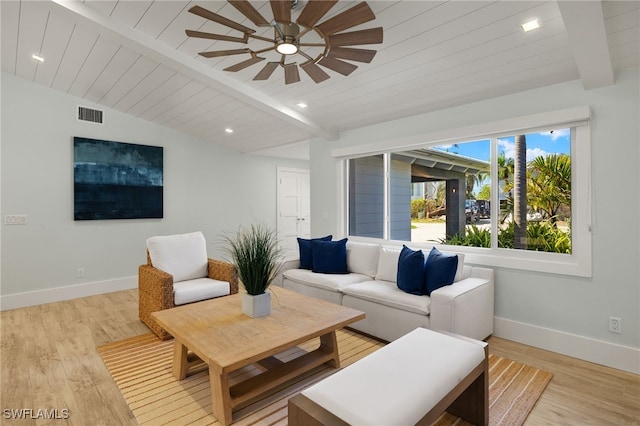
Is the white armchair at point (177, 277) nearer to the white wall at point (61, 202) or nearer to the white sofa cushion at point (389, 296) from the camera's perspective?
the white sofa cushion at point (389, 296)

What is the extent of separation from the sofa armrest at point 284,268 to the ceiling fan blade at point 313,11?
2.86m

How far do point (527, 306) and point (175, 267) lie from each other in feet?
11.6

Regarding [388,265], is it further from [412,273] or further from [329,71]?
[329,71]

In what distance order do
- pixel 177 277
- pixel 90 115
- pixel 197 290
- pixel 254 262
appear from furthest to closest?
pixel 90 115 → pixel 177 277 → pixel 197 290 → pixel 254 262

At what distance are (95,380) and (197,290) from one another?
3.52ft

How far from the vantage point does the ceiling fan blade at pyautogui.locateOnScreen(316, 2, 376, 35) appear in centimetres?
167

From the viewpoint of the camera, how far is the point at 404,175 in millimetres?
4266

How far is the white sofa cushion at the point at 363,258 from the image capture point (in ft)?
12.4

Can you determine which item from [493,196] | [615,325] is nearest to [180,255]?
[493,196]

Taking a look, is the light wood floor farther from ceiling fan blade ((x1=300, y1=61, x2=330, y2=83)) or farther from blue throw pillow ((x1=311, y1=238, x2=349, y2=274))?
ceiling fan blade ((x1=300, y1=61, x2=330, y2=83))

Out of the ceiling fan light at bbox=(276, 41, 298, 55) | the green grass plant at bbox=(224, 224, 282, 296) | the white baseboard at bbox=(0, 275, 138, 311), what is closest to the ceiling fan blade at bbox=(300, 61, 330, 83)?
the ceiling fan light at bbox=(276, 41, 298, 55)

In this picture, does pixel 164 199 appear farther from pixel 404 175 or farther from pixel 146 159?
pixel 404 175

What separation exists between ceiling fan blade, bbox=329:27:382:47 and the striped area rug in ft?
7.57

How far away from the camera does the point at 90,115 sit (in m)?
4.57
